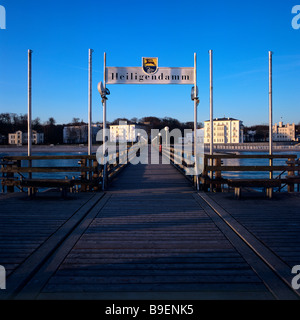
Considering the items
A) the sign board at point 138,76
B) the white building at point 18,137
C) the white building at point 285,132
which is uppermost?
the white building at point 285,132

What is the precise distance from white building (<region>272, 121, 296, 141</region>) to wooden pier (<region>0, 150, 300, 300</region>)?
555 feet

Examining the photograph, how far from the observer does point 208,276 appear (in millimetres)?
3279

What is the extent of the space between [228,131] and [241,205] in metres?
128

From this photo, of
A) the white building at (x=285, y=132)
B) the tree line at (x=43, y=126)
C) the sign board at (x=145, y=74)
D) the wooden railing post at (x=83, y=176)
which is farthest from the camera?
the white building at (x=285, y=132)

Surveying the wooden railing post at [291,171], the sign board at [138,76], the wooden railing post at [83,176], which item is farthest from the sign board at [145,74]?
the wooden railing post at [291,171]

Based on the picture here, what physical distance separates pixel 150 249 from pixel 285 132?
17917cm

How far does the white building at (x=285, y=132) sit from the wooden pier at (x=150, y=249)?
555 ft

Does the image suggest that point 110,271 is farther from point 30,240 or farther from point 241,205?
point 241,205

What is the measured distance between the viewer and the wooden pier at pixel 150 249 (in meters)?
3.03

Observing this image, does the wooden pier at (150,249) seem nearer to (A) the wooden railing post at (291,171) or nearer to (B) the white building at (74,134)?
(A) the wooden railing post at (291,171)

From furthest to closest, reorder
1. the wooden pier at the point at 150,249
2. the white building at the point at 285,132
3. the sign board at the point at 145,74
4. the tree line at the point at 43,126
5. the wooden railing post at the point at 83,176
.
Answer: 1. the white building at the point at 285,132
2. the tree line at the point at 43,126
3. the sign board at the point at 145,74
4. the wooden railing post at the point at 83,176
5. the wooden pier at the point at 150,249

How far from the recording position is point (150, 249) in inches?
161

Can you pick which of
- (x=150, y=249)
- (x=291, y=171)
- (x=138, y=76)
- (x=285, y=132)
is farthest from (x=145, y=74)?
(x=285, y=132)

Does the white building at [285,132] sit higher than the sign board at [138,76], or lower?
higher
